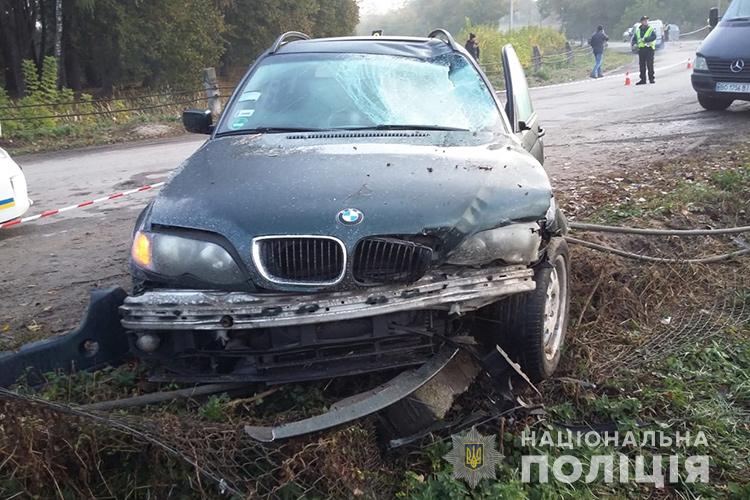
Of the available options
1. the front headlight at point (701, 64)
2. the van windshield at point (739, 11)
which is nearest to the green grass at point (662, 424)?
the front headlight at point (701, 64)

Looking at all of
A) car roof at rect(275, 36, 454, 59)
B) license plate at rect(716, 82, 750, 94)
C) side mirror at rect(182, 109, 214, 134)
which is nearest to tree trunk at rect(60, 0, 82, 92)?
license plate at rect(716, 82, 750, 94)

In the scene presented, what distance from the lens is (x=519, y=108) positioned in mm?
4910

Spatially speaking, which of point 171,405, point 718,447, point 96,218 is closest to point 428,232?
point 171,405

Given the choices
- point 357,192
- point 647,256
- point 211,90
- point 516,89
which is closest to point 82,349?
point 357,192

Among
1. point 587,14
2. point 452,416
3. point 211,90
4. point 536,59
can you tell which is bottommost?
point 452,416

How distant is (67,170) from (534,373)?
10.5m

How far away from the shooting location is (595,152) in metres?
9.73

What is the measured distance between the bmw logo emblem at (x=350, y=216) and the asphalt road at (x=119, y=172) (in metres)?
2.51

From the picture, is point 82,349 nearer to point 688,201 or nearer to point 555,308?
point 555,308

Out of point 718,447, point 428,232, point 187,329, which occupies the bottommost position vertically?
point 718,447

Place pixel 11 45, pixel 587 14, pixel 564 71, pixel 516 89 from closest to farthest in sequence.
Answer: pixel 516 89 < pixel 11 45 < pixel 564 71 < pixel 587 14

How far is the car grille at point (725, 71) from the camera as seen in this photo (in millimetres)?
10953

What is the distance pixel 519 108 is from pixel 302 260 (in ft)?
8.80

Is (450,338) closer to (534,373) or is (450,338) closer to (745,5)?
(534,373)
